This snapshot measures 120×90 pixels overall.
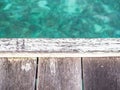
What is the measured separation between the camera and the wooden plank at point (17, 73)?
150cm

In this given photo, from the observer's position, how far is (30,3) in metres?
2.93

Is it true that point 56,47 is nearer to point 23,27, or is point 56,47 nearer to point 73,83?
point 73,83

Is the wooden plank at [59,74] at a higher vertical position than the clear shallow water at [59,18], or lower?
lower

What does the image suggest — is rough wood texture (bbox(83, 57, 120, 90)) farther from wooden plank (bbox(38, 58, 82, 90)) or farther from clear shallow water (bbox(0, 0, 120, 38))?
clear shallow water (bbox(0, 0, 120, 38))

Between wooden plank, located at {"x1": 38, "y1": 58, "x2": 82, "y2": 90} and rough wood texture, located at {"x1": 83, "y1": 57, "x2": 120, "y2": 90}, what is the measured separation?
0.14 ft

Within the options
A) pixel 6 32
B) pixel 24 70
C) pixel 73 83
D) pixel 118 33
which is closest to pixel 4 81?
pixel 24 70

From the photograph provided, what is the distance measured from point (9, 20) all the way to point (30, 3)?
11.5 inches

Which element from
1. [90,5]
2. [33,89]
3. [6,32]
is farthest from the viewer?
[90,5]

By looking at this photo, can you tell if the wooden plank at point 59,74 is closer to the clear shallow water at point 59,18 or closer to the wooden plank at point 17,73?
the wooden plank at point 17,73

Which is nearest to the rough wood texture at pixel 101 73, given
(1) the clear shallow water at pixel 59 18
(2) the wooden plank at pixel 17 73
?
(2) the wooden plank at pixel 17 73

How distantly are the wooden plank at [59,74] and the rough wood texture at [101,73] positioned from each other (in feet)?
0.14

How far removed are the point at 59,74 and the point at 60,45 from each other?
15 centimetres

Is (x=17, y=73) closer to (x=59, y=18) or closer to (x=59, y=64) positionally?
(x=59, y=64)

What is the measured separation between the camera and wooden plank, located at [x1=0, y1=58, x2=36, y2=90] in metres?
1.50
